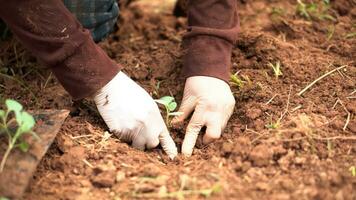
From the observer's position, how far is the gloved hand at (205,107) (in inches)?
64.3

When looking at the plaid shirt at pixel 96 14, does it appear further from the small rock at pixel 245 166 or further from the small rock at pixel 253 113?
the small rock at pixel 245 166

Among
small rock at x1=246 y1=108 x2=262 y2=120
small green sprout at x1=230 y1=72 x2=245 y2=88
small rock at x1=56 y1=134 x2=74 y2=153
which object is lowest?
small rock at x1=246 y1=108 x2=262 y2=120

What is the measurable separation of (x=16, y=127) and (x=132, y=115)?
0.35m

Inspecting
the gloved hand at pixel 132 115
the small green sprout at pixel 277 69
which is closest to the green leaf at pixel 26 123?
the gloved hand at pixel 132 115

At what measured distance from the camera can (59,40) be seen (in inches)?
58.4

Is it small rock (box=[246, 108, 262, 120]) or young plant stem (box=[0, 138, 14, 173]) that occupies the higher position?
young plant stem (box=[0, 138, 14, 173])

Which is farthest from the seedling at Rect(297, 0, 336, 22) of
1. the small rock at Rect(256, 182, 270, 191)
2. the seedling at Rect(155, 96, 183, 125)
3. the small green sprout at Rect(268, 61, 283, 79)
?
the small rock at Rect(256, 182, 270, 191)

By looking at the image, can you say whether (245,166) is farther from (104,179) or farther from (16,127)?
(16,127)

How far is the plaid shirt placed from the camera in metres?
2.01

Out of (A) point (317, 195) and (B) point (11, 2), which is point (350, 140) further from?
(B) point (11, 2)

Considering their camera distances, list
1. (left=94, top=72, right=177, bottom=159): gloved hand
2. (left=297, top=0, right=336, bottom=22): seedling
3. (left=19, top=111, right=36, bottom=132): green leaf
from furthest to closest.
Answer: (left=297, top=0, right=336, bottom=22): seedling, (left=94, top=72, right=177, bottom=159): gloved hand, (left=19, top=111, right=36, bottom=132): green leaf

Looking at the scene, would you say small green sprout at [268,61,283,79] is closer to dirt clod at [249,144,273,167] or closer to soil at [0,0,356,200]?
soil at [0,0,356,200]

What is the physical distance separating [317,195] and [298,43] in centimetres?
93

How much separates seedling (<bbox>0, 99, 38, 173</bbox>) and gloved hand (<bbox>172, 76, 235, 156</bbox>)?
506 mm
